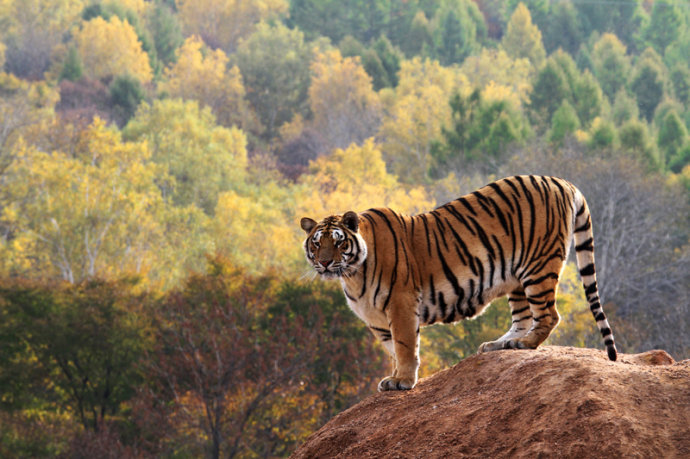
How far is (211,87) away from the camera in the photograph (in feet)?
410

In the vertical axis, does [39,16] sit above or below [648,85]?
above

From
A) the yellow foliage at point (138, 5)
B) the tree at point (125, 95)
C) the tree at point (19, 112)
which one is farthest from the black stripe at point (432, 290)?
the yellow foliage at point (138, 5)

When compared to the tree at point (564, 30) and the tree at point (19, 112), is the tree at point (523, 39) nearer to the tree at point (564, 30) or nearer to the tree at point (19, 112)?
the tree at point (564, 30)

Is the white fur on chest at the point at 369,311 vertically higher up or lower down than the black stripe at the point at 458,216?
lower down

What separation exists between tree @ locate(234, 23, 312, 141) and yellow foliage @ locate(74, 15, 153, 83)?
1252 cm

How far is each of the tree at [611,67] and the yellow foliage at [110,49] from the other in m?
53.2

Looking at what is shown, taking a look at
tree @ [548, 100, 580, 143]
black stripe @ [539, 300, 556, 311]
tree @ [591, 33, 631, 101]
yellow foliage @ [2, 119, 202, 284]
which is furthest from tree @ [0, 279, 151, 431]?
tree @ [591, 33, 631, 101]

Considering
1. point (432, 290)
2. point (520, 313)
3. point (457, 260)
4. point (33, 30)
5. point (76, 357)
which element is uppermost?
point (33, 30)

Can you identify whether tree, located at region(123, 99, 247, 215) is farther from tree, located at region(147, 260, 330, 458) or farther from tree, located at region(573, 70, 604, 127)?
tree, located at region(147, 260, 330, 458)

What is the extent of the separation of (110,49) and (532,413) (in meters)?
124

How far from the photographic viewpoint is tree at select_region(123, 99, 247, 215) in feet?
271

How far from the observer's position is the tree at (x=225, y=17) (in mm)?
161375

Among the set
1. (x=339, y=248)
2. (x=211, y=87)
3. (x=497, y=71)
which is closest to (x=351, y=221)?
(x=339, y=248)

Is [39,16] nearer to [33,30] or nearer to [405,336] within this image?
[33,30]
